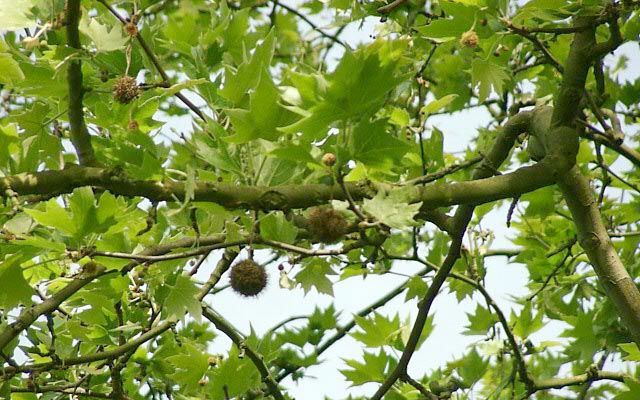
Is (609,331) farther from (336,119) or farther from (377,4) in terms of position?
(336,119)

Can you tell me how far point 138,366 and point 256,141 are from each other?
59.4 inches

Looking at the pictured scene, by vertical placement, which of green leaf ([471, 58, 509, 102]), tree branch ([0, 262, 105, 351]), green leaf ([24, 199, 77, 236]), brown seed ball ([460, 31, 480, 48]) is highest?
green leaf ([471, 58, 509, 102])

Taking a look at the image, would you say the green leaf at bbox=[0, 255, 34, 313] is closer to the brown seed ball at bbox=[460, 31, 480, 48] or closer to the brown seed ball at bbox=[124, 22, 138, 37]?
the brown seed ball at bbox=[124, 22, 138, 37]

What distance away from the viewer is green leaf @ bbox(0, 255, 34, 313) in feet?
5.99

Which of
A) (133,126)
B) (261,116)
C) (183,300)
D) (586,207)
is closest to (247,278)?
(183,300)

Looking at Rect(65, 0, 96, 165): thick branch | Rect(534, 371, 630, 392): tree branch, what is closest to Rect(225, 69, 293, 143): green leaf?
Rect(65, 0, 96, 165): thick branch

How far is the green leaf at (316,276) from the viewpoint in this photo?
80.4 inches

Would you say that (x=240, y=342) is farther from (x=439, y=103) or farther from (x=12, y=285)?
(x=439, y=103)

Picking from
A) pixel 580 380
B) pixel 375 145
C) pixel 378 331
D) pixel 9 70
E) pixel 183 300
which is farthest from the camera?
pixel 378 331

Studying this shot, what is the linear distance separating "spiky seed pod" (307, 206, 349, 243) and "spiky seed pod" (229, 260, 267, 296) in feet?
0.75

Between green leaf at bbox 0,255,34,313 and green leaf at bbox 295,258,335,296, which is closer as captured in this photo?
green leaf at bbox 0,255,34,313

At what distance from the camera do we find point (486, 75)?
86.1 inches

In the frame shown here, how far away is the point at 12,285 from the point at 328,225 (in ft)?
2.39

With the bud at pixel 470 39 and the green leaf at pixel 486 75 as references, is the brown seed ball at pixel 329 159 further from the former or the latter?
the green leaf at pixel 486 75
